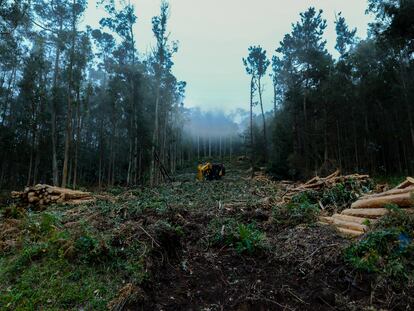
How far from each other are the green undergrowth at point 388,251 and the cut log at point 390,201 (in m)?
0.77

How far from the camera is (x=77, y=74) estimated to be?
20391 mm

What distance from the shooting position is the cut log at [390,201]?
4.86 m

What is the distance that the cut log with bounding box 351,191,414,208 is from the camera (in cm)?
486

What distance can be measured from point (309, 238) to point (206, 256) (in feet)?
5.99

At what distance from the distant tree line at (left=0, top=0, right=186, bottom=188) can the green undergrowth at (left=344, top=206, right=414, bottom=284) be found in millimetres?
14569

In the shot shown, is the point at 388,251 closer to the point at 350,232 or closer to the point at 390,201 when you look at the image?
the point at 350,232

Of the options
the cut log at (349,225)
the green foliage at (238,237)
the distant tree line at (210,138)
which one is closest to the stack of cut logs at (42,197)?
the green foliage at (238,237)

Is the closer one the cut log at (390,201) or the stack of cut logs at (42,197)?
the cut log at (390,201)

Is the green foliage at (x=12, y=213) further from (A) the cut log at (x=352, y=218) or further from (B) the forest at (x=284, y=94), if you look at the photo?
(B) the forest at (x=284, y=94)

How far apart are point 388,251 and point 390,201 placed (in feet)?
5.92

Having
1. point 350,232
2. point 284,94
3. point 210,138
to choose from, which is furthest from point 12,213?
point 210,138

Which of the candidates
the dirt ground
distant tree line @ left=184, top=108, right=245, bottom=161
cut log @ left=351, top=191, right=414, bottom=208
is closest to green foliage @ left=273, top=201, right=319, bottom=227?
the dirt ground

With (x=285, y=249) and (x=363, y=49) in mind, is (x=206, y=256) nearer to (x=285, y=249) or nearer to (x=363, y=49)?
(x=285, y=249)

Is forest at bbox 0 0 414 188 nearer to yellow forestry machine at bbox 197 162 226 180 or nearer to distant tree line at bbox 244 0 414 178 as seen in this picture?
distant tree line at bbox 244 0 414 178
